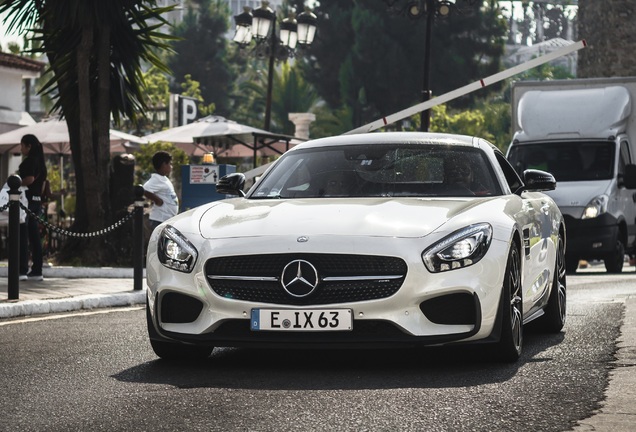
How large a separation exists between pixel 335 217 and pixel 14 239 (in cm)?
559

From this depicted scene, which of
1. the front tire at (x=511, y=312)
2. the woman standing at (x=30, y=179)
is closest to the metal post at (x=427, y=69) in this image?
the woman standing at (x=30, y=179)

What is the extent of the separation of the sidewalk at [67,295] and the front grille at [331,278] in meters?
4.94

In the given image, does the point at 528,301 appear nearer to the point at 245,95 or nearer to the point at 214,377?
the point at 214,377

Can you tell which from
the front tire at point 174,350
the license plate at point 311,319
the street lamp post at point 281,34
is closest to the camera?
the license plate at point 311,319

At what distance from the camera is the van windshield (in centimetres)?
2191

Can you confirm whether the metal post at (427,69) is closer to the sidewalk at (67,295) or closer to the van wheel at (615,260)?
the van wheel at (615,260)

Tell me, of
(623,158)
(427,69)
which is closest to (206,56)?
(427,69)

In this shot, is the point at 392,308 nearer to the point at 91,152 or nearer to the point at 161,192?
the point at 161,192

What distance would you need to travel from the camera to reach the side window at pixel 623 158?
72.3 feet

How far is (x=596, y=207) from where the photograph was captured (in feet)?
70.2

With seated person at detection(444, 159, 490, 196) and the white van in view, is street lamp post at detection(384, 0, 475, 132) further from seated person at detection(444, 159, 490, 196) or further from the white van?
seated person at detection(444, 159, 490, 196)

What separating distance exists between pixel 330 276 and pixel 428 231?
1.94 feet

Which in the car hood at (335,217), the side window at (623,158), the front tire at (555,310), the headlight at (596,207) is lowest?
the headlight at (596,207)

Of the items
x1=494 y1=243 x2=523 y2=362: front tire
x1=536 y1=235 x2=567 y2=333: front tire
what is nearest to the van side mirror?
x1=536 y1=235 x2=567 y2=333: front tire
